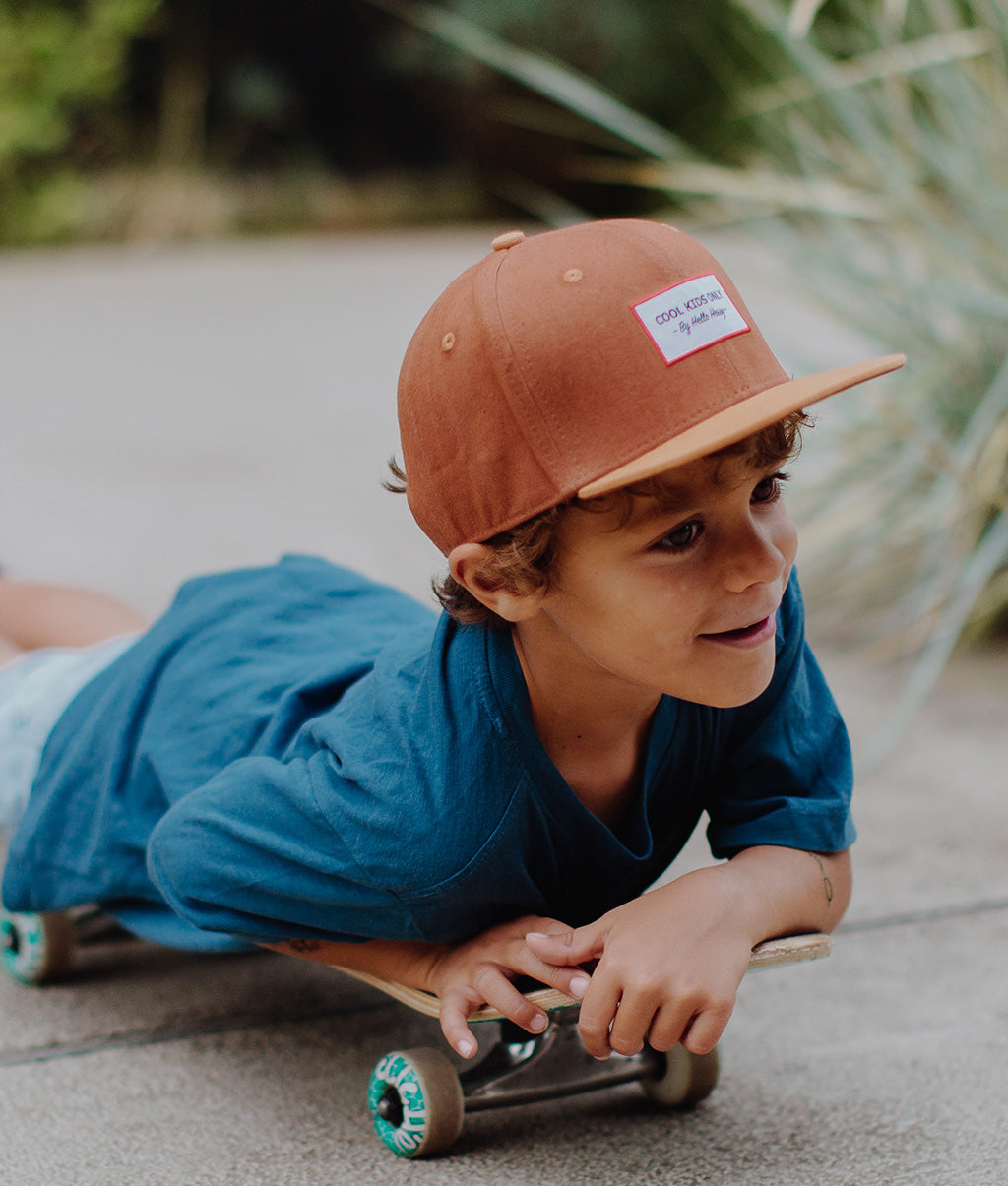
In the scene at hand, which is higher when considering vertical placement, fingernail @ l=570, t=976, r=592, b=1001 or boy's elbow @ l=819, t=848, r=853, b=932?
fingernail @ l=570, t=976, r=592, b=1001

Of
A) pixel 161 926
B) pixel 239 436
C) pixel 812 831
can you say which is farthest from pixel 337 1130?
pixel 239 436

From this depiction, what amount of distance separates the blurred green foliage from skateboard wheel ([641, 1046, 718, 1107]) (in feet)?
33.0

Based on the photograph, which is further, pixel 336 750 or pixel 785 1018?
pixel 785 1018

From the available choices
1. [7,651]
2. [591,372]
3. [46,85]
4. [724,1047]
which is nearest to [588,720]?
[591,372]

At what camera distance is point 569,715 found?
1.48 m

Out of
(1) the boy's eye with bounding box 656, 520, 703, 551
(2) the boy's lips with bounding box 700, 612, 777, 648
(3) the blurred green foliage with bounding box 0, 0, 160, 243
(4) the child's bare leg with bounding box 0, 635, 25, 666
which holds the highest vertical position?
(3) the blurred green foliage with bounding box 0, 0, 160, 243

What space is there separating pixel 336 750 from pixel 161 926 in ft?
1.55

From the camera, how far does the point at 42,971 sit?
1938 millimetres

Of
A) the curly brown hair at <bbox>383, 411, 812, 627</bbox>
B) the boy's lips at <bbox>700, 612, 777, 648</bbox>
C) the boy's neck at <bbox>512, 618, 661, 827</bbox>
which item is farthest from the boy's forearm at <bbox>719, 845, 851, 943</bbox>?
the curly brown hair at <bbox>383, 411, 812, 627</bbox>

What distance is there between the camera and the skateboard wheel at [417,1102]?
4.80 ft

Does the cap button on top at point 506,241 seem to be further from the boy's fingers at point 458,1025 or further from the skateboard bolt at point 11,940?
the skateboard bolt at point 11,940

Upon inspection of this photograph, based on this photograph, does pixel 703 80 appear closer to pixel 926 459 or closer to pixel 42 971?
pixel 926 459

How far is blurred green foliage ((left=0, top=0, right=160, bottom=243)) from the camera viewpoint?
1023 centimetres

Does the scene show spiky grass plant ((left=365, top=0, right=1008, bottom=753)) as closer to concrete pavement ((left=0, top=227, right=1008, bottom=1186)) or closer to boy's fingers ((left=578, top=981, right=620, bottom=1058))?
concrete pavement ((left=0, top=227, right=1008, bottom=1186))
